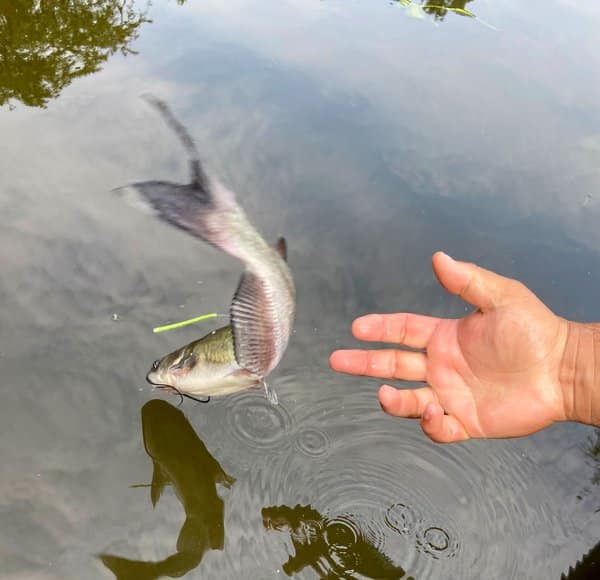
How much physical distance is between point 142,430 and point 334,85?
13.1 ft

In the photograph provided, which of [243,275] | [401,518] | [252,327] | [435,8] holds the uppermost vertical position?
[435,8]

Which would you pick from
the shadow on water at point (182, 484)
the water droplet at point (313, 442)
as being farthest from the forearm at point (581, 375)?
the shadow on water at point (182, 484)

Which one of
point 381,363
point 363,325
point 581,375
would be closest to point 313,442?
point 381,363

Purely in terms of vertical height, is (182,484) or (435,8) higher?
(435,8)

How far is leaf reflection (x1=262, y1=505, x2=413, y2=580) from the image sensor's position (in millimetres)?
2424

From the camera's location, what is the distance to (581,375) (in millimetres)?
2297

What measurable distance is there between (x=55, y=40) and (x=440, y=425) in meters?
5.18

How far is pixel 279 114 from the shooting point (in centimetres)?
497

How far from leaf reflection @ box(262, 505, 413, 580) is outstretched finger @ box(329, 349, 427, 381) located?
2.18 ft

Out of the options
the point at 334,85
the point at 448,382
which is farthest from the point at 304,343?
the point at 334,85

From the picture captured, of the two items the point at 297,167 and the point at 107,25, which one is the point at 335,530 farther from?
the point at 107,25

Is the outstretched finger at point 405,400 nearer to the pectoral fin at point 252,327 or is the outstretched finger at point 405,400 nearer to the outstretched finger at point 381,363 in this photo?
the outstretched finger at point 381,363

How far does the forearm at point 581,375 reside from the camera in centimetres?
228

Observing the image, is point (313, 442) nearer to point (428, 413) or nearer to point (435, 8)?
point (428, 413)
